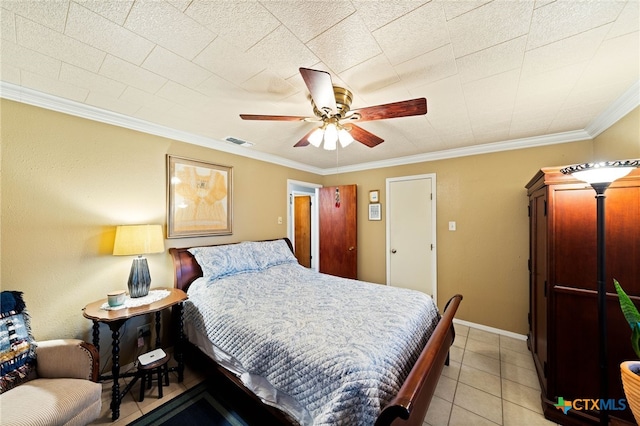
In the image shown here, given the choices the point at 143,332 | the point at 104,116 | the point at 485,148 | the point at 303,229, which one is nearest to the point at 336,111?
the point at 104,116

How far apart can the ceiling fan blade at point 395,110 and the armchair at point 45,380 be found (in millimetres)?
2480

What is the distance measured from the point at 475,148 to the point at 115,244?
13.8ft

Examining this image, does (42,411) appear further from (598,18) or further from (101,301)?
(598,18)

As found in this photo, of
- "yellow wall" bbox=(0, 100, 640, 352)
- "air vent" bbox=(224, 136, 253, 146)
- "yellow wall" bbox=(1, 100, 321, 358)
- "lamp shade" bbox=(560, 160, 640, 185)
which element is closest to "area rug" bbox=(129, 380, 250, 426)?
"yellow wall" bbox=(1, 100, 321, 358)

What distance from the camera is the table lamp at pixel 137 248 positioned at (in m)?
2.08

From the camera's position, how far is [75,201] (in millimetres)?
2049

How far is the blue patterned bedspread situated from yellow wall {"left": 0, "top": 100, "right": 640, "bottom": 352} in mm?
931

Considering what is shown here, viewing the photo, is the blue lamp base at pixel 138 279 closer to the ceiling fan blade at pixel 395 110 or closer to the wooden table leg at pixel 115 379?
the wooden table leg at pixel 115 379

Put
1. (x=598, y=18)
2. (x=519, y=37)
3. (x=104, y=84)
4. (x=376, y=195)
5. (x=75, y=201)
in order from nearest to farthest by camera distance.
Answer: (x=598, y=18) < (x=519, y=37) < (x=104, y=84) < (x=75, y=201) < (x=376, y=195)

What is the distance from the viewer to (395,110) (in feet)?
5.18

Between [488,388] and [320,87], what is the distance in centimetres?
278

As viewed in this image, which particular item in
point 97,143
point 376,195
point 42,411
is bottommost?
point 42,411

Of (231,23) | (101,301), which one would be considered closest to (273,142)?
(231,23)

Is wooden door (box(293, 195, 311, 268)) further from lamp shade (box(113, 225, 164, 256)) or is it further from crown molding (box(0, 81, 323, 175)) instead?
lamp shade (box(113, 225, 164, 256))
